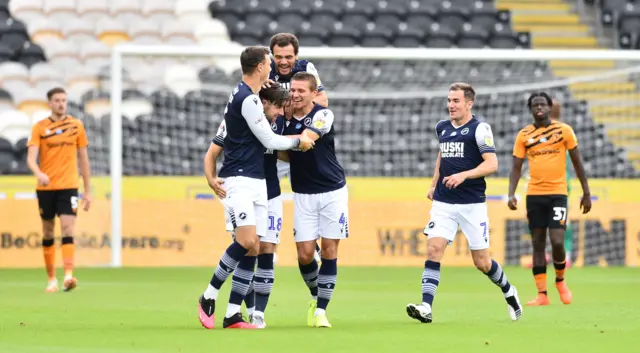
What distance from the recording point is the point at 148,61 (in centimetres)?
2388

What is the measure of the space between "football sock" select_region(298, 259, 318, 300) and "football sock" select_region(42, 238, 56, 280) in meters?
4.60

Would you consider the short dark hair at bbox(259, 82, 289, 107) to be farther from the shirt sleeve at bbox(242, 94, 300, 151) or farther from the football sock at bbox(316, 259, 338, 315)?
the football sock at bbox(316, 259, 338, 315)

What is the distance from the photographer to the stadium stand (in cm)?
2084

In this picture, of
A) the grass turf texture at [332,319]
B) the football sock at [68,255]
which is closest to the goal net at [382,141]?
the grass turf texture at [332,319]

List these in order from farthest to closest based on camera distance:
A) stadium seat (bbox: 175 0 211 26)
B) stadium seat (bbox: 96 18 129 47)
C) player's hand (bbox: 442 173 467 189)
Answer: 1. stadium seat (bbox: 175 0 211 26)
2. stadium seat (bbox: 96 18 129 47)
3. player's hand (bbox: 442 173 467 189)

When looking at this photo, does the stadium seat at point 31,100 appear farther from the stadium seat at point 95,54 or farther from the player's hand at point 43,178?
the player's hand at point 43,178

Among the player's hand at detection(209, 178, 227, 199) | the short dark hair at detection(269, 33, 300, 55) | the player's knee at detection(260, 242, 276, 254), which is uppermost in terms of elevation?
the short dark hair at detection(269, 33, 300, 55)

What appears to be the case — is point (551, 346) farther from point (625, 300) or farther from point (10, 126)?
point (10, 126)

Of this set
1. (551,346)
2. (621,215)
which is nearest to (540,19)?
(621,215)

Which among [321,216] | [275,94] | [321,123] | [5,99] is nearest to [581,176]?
[321,216]

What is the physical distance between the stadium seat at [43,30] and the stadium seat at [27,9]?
1.19 feet

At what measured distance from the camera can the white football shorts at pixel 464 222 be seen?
33.1ft

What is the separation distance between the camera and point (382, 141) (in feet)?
70.2

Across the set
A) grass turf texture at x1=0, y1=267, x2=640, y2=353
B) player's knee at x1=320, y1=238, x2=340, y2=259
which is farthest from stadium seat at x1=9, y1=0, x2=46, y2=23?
player's knee at x1=320, y1=238, x2=340, y2=259
